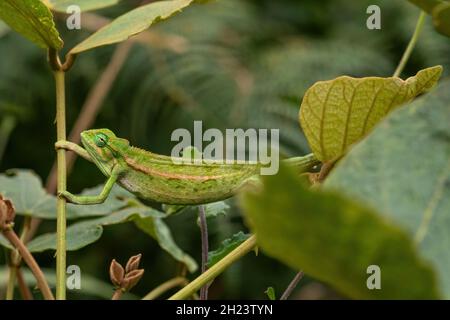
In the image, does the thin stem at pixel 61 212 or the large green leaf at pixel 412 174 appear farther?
the thin stem at pixel 61 212

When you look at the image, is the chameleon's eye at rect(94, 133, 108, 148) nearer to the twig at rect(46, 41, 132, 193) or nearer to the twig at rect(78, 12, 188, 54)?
the twig at rect(46, 41, 132, 193)

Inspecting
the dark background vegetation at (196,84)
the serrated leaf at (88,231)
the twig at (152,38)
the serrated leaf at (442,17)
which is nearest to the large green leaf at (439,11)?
the serrated leaf at (442,17)

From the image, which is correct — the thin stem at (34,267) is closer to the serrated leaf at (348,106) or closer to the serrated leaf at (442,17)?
the serrated leaf at (348,106)

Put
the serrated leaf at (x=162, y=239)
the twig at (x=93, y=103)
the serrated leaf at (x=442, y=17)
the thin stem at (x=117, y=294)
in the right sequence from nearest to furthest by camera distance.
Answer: the serrated leaf at (x=442, y=17) → the thin stem at (x=117, y=294) → the serrated leaf at (x=162, y=239) → the twig at (x=93, y=103)

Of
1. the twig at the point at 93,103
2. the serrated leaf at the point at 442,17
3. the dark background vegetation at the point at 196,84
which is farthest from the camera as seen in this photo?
the dark background vegetation at the point at 196,84

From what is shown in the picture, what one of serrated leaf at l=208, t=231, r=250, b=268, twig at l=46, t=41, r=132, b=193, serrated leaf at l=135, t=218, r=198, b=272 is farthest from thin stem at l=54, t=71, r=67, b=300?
twig at l=46, t=41, r=132, b=193

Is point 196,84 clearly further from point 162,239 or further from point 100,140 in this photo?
point 100,140

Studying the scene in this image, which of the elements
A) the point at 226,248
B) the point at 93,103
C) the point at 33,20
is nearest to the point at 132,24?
the point at 33,20
